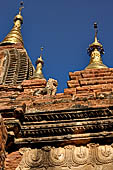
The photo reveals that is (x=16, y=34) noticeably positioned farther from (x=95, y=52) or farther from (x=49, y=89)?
(x=49, y=89)

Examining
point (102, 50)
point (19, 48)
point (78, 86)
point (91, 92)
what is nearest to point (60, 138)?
point (91, 92)

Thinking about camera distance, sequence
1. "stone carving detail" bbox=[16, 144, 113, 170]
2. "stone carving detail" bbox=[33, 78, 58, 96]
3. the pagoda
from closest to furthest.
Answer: "stone carving detail" bbox=[16, 144, 113, 170]
the pagoda
"stone carving detail" bbox=[33, 78, 58, 96]

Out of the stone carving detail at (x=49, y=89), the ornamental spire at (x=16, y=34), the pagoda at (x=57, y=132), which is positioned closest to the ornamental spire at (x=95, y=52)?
the stone carving detail at (x=49, y=89)

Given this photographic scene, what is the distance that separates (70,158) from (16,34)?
2658 centimetres

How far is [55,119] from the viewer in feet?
26.3

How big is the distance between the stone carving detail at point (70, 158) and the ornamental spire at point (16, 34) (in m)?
23.7

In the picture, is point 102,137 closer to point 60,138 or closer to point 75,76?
point 60,138

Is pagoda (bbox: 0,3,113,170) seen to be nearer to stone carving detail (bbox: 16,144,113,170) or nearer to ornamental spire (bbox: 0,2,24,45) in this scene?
stone carving detail (bbox: 16,144,113,170)

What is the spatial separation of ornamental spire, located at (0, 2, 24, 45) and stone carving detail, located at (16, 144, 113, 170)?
23.7 m

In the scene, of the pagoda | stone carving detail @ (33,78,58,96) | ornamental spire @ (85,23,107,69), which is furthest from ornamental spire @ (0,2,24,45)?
the pagoda

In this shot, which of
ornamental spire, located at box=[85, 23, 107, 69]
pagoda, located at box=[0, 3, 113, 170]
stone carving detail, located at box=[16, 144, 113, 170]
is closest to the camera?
stone carving detail, located at box=[16, 144, 113, 170]

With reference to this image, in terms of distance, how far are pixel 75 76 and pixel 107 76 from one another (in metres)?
0.97

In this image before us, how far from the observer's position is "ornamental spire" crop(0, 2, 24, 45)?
1219 inches

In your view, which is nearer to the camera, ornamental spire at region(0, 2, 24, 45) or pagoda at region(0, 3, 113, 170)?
pagoda at region(0, 3, 113, 170)
